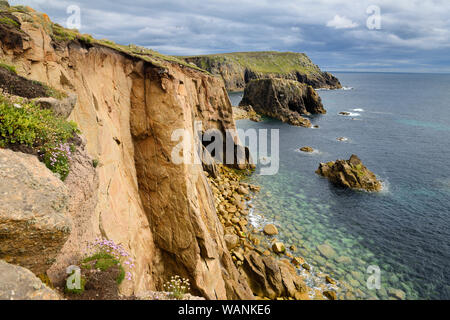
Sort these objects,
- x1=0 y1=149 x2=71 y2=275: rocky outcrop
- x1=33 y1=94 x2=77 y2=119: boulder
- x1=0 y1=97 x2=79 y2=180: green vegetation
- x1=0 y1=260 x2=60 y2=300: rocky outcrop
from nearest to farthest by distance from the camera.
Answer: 1. x1=0 y1=260 x2=60 y2=300: rocky outcrop
2. x1=0 y1=149 x2=71 y2=275: rocky outcrop
3. x1=0 y1=97 x2=79 y2=180: green vegetation
4. x1=33 y1=94 x2=77 y2=119: boulder

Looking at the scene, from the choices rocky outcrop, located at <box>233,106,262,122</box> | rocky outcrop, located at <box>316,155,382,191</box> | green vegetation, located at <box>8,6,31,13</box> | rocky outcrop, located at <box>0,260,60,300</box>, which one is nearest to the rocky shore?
rocky outcrop, located at <box>316,155,382,191</box>

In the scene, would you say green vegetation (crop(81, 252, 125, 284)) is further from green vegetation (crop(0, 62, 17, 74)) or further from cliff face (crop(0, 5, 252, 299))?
green vegetation (crop(0, 62, 17, 74))

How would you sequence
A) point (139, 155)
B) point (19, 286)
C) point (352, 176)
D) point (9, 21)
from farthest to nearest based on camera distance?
1. point (352, 176)
2. point (139, 155)
3. point (9, 21)
4. point (19, 286)

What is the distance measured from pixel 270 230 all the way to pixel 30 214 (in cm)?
2532

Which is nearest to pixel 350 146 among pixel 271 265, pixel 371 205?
pixel 371 205

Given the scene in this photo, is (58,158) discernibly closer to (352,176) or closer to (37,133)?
(37,133)

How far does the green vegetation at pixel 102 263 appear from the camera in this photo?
742 cm

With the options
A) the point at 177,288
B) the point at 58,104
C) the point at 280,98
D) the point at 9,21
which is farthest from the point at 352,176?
the point at 280,98

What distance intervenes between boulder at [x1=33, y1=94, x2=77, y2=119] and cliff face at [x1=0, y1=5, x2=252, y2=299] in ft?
3.78

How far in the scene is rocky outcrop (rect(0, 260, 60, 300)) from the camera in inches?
183

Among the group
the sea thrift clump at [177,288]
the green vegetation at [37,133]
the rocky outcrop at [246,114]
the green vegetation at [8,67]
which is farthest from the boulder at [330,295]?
the rocky outcrop at [246,114]

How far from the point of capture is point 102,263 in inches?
297

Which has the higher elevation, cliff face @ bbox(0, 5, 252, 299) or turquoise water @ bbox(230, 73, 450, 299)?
cliff face @ bbox(0, 5, 252, 299)
